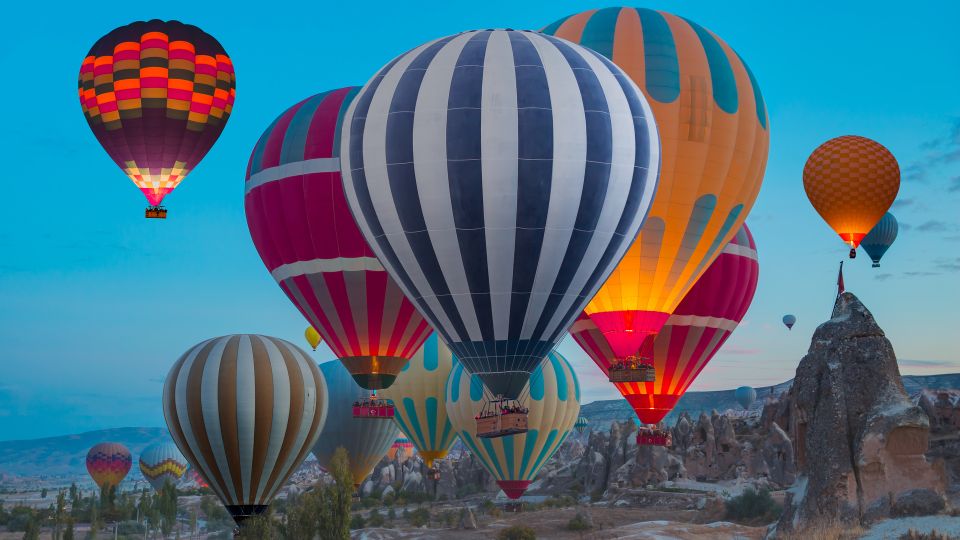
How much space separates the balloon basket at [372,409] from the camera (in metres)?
32.2

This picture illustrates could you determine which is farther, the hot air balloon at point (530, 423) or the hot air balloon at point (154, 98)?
the hot air balloon at point (530, 423)

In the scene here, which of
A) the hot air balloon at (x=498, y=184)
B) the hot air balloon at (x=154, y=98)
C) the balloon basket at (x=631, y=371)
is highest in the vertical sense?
the hot air balloon at (x=154, y=98)

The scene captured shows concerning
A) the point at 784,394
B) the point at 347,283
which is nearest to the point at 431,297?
the point at 347,283

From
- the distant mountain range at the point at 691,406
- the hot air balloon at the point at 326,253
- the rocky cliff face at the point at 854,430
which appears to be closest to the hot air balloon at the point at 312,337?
the hot air balloon at the point at 326,253

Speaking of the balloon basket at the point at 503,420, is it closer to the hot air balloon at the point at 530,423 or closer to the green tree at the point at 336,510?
the green tree at the point at 336,510

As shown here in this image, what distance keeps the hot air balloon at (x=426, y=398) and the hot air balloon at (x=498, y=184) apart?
2307 centimetres

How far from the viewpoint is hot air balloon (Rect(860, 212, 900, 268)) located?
1928 inches

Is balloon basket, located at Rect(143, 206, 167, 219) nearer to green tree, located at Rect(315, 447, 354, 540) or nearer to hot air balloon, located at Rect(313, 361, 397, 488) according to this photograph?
green tree, located at Rect(315, 447, 354, 540)

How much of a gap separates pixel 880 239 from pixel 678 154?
23.6m

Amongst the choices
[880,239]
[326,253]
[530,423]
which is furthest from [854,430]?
[880,239]

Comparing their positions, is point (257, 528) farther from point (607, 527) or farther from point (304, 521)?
point (607, 527)

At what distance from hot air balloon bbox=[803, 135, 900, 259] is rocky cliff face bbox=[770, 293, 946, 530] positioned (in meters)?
12.7

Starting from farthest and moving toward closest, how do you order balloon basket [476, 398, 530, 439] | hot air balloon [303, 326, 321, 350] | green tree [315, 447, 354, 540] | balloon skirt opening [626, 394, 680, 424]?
1. hot air balloon [303, 326, 321, 350]
2. balloon skirt opening [626, 394, 680, 424]
3. green tree [315, 447, 354, 540]
4. balloon basket [476, 398, 530, 439]

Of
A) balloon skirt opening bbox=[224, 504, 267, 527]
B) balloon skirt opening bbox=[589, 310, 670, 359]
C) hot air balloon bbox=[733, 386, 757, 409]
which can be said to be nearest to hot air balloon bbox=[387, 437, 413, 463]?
hot air balloon bbox=[733, 386, 757, 409]
